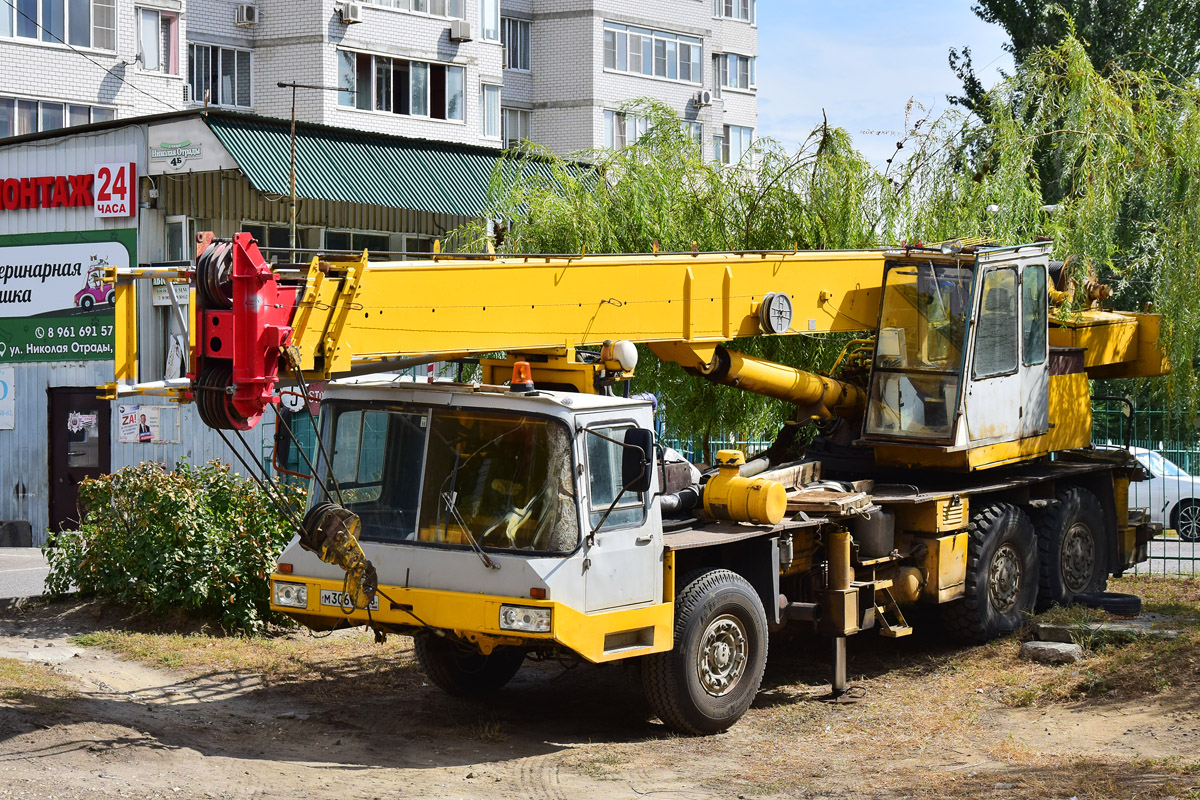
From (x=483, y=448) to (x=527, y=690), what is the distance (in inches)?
122

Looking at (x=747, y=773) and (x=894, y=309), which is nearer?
(x=747, y=773)

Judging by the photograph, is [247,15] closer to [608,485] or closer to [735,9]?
[735,9]

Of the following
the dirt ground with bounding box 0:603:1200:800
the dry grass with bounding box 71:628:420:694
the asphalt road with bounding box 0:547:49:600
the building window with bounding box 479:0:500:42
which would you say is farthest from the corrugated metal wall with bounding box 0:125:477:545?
the building window with bounding box 479:0:500:42

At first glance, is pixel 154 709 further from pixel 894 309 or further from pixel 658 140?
pixel 658 140

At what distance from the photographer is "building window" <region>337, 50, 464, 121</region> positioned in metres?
37.7

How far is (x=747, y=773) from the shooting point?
9055 mm

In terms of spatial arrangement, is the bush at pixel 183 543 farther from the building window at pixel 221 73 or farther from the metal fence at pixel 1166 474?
the building window at pixel 221 73

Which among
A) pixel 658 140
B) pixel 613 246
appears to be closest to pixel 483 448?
pixel 613 246

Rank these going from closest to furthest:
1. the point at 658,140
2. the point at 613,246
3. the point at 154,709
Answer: the point at 154,709 → the point at 613,246 → the point at 658,140

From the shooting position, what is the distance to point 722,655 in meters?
10.0

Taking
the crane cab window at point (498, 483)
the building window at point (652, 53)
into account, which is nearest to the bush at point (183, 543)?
the crane cab window at point (498, 483)

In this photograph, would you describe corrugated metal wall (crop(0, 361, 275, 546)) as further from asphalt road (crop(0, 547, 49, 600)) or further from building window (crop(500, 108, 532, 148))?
building window (crop(500, 108, 532, 148))

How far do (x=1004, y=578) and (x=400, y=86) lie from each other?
28.8 metres

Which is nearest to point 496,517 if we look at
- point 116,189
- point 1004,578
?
point 1004,578
